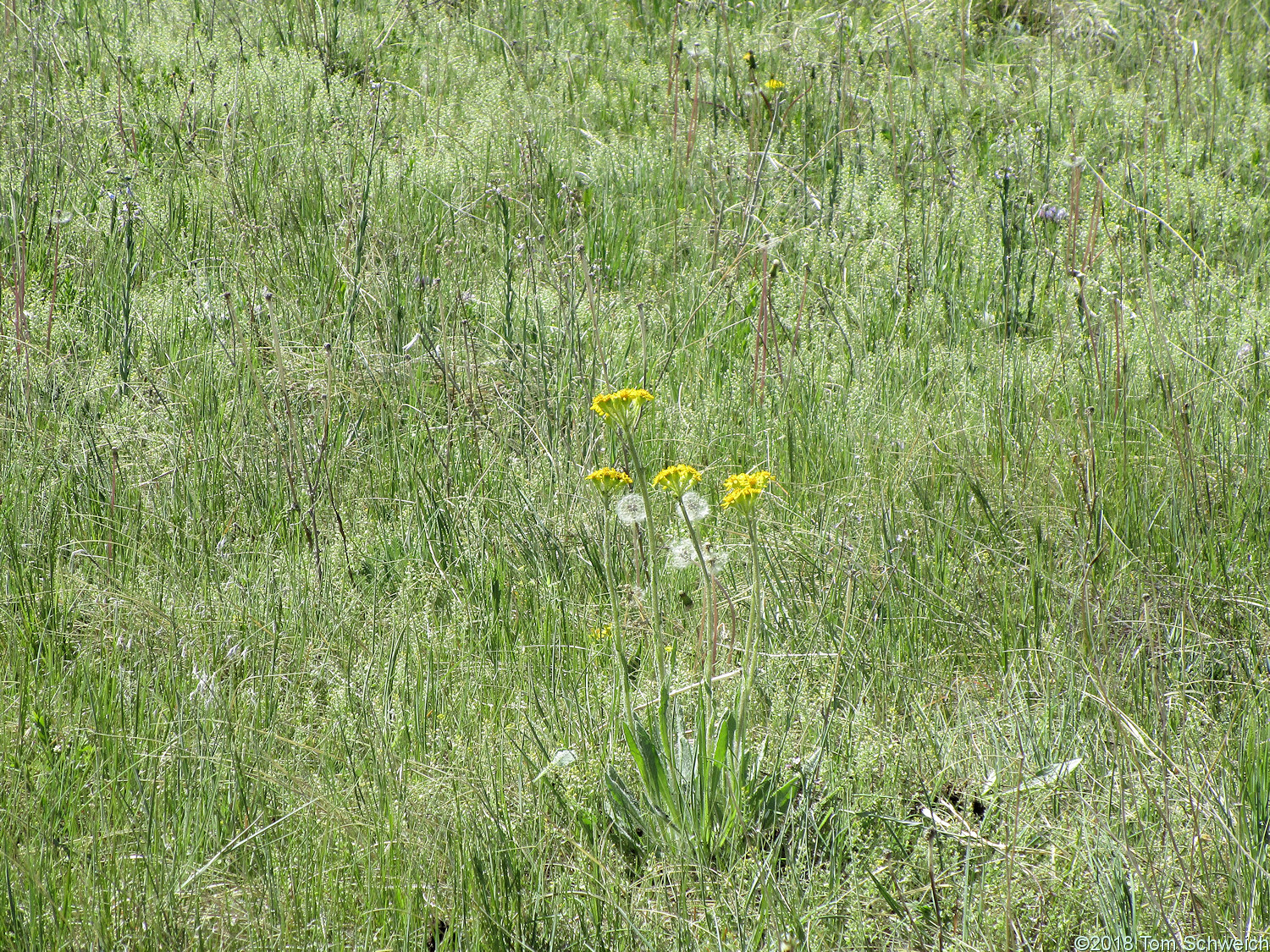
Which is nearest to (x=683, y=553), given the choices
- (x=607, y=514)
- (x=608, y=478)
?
(x=607, y=514)

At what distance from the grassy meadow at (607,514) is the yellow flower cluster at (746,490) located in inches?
2.2

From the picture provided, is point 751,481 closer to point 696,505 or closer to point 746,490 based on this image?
point 746,490

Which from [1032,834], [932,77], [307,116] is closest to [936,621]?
[1032,834]

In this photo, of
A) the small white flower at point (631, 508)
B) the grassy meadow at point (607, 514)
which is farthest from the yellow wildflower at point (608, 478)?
the small white flower at point (631, 508)

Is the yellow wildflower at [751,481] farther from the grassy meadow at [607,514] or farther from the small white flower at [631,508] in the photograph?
the small white flower at [631,508]

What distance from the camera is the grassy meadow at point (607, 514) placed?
1.38 m

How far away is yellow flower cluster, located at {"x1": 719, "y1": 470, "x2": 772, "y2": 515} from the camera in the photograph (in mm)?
1388

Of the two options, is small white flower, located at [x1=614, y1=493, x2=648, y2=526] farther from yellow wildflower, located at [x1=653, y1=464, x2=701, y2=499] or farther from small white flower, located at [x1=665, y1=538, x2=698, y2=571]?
yellow wildflower, located at [x1=653, y1=464, x2=701, y2=499]

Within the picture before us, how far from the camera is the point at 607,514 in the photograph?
177 centimetres

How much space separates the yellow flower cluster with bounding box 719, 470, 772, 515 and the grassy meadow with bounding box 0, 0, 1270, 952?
6 cm

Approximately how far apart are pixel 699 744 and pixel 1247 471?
1563mm

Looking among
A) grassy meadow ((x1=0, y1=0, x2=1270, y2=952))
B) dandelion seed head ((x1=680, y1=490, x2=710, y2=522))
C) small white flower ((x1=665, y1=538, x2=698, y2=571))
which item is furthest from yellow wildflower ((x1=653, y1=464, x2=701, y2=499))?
small white flower ((x1=665, y1=538, x2=698, y2=571))

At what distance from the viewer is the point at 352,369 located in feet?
9.07

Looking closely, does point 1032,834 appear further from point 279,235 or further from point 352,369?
point 279,235
